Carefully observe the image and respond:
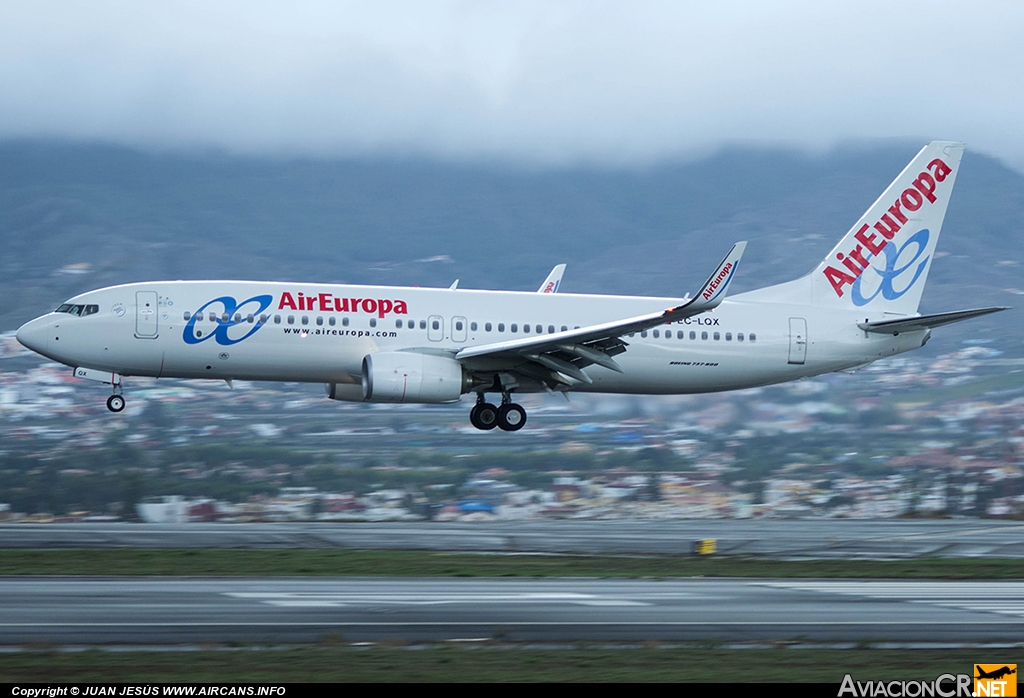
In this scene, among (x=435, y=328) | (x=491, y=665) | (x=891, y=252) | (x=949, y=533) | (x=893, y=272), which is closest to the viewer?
(x=491, y=665)

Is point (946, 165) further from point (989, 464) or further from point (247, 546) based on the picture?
point (247, 546)

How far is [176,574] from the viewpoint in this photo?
91.0 ft

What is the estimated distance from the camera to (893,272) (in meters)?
40.2

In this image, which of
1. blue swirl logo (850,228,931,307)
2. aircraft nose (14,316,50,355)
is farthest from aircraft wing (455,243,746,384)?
aircraft nose (14,316,50,355)

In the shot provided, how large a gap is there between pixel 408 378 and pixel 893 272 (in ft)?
55.8

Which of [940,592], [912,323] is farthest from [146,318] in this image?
[912,323]

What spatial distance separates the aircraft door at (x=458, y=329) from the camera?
35.2 meters

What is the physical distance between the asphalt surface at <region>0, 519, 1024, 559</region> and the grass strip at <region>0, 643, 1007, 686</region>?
17431 millimetres

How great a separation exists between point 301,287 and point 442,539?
9.19 metres

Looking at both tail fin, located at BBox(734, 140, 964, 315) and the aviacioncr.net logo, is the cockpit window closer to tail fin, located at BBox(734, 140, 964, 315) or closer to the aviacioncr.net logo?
the aviacioncr.net logo

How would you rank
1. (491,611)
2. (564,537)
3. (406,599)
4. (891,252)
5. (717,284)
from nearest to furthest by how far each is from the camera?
(491,611) → (406,599) → (717,284) → (564,537) → (891,252)

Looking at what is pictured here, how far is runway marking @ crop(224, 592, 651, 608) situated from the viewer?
896 inches

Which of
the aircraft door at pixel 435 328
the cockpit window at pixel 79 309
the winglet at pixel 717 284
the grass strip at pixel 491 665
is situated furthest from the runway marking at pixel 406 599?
the cockpit window at pixel 79 309

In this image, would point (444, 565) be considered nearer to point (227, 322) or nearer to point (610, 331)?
point (610, 331)
